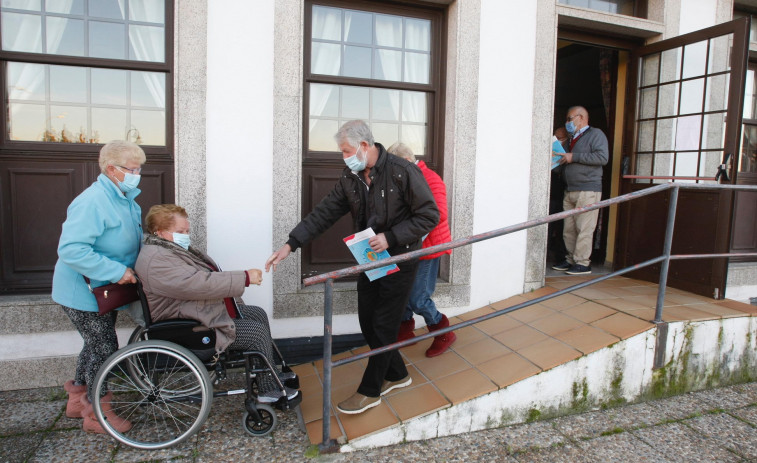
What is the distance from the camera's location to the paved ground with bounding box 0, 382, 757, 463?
2.65 meters

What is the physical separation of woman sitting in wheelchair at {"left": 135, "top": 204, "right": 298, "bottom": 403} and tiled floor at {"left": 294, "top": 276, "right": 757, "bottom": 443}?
519 millimetres

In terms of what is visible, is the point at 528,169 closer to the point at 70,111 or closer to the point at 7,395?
the point at 70,111

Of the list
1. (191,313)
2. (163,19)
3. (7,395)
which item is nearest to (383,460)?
(191,313)

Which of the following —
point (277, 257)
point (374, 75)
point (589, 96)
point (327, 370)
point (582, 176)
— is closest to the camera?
point (327, 370)

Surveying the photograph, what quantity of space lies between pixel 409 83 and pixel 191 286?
2.69 metres

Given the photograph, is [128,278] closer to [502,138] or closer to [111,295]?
[111,295]

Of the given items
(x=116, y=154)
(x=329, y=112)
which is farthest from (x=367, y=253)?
(x=329, y=112)

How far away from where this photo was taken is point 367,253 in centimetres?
272

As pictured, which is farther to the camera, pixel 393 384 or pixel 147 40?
pixel 147 40

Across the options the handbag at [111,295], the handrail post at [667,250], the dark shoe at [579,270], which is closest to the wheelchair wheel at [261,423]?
the handbag at [111,295]

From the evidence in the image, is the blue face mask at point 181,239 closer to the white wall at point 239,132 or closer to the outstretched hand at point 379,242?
the white wall at point 239,132

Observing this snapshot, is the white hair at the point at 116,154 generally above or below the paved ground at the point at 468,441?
above

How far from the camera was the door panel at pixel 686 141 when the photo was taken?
13.6 feet

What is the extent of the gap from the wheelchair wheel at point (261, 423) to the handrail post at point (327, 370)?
0.34 m
